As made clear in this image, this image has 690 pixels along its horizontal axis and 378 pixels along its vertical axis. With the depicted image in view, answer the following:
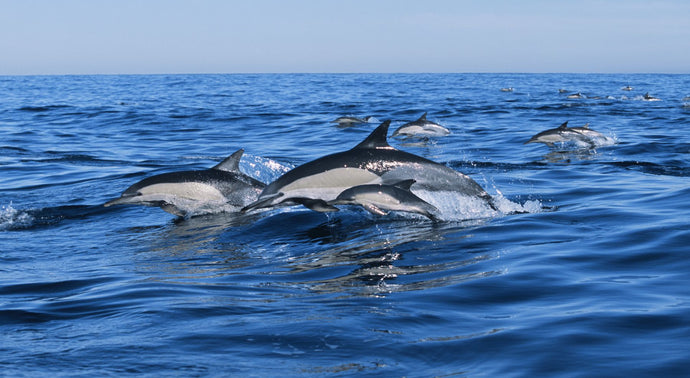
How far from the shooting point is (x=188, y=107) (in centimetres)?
3709

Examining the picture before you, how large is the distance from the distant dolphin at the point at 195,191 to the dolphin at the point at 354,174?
5.28ft

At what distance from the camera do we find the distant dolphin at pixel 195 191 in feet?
31.6

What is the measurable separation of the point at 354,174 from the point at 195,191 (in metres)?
2.60

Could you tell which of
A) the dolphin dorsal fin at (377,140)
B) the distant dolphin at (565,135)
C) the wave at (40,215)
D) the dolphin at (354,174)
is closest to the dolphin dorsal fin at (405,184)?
the dolphin at (354,174)

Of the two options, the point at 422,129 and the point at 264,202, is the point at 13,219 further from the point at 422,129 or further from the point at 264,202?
the point at 422,129

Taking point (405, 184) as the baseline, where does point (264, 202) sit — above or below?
below

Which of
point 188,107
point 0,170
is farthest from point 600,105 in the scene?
point 0,170

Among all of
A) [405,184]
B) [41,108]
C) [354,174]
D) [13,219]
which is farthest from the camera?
[41,108]

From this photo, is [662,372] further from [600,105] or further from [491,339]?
[600,105]

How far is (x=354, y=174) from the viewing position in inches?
320

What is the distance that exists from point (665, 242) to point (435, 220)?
239cm

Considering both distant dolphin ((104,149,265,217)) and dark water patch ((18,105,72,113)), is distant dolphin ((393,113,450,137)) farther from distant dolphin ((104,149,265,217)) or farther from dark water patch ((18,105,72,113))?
dark water patch ((18,105,72,113))

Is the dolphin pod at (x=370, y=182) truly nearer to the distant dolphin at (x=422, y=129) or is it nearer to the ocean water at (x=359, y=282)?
the ocean water at (x=359, y=282)

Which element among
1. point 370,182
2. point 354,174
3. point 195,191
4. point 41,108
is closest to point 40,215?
point 195,191
